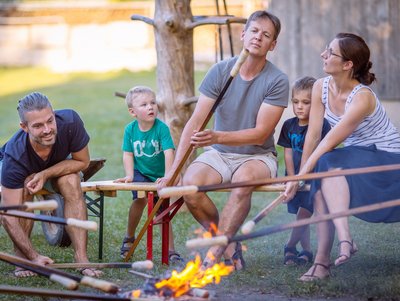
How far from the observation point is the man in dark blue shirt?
589 cm

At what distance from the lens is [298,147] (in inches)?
253

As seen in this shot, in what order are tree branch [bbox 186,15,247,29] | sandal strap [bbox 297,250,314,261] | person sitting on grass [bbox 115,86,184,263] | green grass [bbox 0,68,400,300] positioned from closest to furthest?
green grass [bbox 0,68,400,300], sandal strap [bbox 297,250,314,261], person sitting on grass [bbox 115,86,184,263], tree branch [bbox 186,15,247,29]

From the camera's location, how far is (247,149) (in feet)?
20.8

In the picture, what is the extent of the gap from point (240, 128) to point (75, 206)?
1.25 meters

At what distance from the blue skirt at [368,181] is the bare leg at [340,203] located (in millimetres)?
61

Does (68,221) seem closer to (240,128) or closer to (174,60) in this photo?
(240,128)

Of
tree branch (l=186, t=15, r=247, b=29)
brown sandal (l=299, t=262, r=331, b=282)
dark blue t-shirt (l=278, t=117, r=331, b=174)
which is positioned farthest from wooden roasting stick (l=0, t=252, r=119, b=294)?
tree branch (l=186, t=15, r=247, b=29)

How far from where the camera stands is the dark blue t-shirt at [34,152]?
6.04 meters

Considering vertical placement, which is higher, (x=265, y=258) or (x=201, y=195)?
(x=201, y=195)

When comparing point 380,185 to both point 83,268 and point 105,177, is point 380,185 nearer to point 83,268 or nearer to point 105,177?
point 83,268

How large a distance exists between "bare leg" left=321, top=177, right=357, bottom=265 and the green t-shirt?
1.38 metres

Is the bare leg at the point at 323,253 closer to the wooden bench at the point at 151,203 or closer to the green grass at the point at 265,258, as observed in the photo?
the green grass at the point at 265,258

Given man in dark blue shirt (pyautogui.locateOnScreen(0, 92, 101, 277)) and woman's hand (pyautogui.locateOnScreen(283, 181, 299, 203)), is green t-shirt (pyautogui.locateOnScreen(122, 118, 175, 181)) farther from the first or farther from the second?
woman's hand (pyautogui.locateOnScreen(283, 181, 299, 203))

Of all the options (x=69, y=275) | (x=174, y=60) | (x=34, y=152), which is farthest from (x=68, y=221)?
(x=174, y=60)
